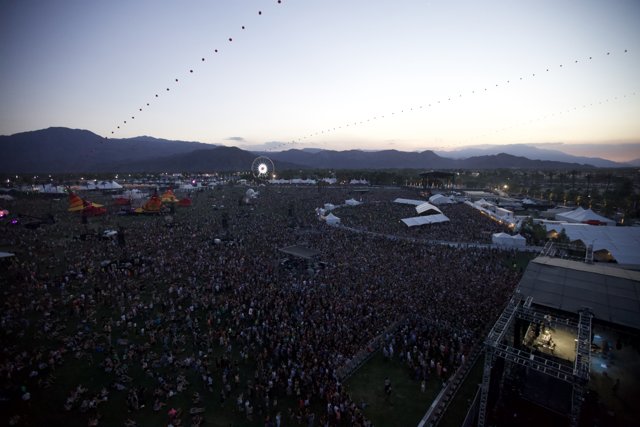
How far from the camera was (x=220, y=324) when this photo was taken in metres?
15.6

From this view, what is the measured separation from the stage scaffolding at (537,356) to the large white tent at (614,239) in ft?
57.4

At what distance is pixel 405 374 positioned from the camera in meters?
12.6

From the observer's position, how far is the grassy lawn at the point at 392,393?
34.7 feet

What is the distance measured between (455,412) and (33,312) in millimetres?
20663

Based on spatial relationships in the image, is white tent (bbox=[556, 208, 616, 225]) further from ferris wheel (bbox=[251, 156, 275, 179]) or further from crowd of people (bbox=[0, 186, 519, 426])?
ferris wheel (bbox=[251, 156, 275, 179])

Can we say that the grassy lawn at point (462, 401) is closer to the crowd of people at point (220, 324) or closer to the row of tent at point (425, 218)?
the crowd of people at point (220, 324)

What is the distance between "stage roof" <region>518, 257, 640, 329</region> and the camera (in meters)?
11.3

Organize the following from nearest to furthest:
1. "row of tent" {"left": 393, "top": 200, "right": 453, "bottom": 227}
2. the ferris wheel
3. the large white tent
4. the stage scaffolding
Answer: the stage scaffolding → the large white tent → "row of tent" {"left": 393, "top": 200, "right": 453, "bottom": 227} → the ferris wheel

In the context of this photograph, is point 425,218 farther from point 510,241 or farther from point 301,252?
point 301,252

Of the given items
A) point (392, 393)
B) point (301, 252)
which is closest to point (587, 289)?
point (392, 393)

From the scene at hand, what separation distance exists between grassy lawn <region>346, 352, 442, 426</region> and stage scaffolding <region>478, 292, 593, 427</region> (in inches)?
81.1

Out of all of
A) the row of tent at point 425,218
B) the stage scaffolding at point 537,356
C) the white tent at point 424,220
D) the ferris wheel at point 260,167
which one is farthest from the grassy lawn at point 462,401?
the ferris wheel at point 260,167

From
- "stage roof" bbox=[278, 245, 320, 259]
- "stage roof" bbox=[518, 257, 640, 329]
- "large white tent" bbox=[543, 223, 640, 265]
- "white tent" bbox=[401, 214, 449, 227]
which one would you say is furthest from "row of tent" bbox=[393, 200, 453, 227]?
"stage roof" bbox=[518, 257, 640, 329]

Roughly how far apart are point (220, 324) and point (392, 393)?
878 cm
